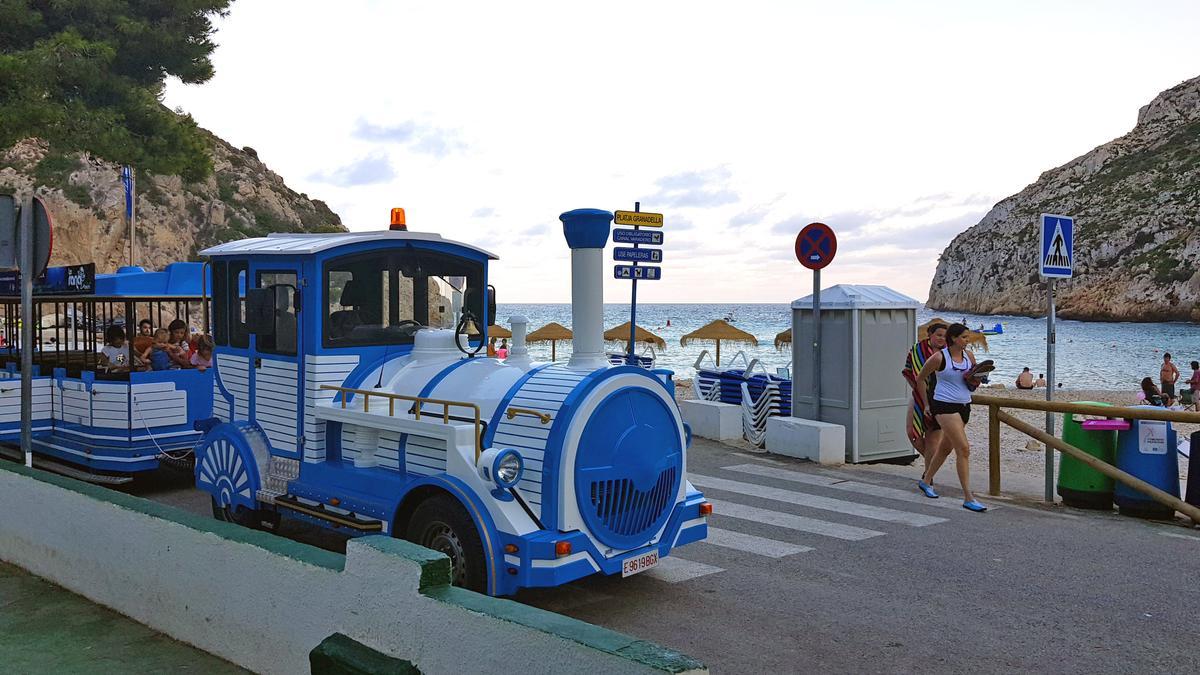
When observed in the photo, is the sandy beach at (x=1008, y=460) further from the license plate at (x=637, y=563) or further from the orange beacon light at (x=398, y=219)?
the orange beacon light at (x=398, y=219)

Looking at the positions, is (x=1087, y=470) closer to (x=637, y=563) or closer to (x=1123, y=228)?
(x=637, y=563)

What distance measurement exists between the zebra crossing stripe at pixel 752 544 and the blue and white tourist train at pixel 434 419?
50.1 inches

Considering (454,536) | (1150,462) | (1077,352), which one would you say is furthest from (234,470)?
(1077,352)

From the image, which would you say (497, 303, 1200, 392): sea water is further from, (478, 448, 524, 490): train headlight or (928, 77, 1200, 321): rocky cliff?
(478, 448, 524, 490): train headlight

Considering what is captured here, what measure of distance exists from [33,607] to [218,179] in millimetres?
69922

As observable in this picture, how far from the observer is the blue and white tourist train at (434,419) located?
5191 mm

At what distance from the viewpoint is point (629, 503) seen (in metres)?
5.51

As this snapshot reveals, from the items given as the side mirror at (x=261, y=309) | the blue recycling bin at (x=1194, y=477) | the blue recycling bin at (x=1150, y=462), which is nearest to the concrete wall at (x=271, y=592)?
the side mirror at (x=261, y=309)

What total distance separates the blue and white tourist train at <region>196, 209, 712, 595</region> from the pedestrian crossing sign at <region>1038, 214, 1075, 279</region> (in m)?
5.25

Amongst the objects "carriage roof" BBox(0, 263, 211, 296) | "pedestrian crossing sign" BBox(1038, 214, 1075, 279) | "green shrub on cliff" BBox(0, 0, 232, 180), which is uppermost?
"green shrub on cliff" BBox(0, 0, 232, 180)

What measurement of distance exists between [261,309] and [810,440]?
7.05m

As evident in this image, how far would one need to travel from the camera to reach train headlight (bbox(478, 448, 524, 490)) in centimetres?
509

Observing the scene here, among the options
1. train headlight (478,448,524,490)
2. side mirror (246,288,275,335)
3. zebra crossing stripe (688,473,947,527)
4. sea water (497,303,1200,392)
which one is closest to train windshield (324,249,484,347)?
side mirror (246,288,275,335)

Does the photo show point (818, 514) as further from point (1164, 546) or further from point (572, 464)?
point (572, 464)
